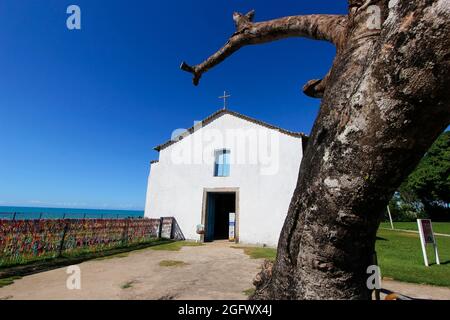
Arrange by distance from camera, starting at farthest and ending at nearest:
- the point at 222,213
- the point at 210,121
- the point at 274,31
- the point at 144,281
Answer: the point at 222,213 < the point at 210,121 < the point at 144,281 < the point at 274,31

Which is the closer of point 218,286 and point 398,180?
point 398,180

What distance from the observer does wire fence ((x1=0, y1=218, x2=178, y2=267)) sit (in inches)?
270

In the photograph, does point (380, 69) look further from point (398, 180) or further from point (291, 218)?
point (291, 218)

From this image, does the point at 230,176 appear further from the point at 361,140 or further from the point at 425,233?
the point at 361,140

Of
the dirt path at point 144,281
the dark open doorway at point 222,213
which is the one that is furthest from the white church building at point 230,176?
the dirt path at point 144,281

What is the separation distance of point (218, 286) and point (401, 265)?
5932 millimetres

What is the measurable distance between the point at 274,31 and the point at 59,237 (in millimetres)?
→ 9290

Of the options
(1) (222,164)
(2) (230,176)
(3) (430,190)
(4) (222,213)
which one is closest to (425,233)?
(2) (230,176)

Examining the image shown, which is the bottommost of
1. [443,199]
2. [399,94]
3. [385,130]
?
[385,130]

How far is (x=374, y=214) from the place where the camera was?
108cm

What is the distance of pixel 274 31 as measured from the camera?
6.33 feet

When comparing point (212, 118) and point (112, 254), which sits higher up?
point (212, 118)

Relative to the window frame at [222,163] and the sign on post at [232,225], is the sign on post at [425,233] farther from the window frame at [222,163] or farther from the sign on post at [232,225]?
the window frame at [222,163]

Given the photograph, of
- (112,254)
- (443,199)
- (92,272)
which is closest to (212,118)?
(112,254)
